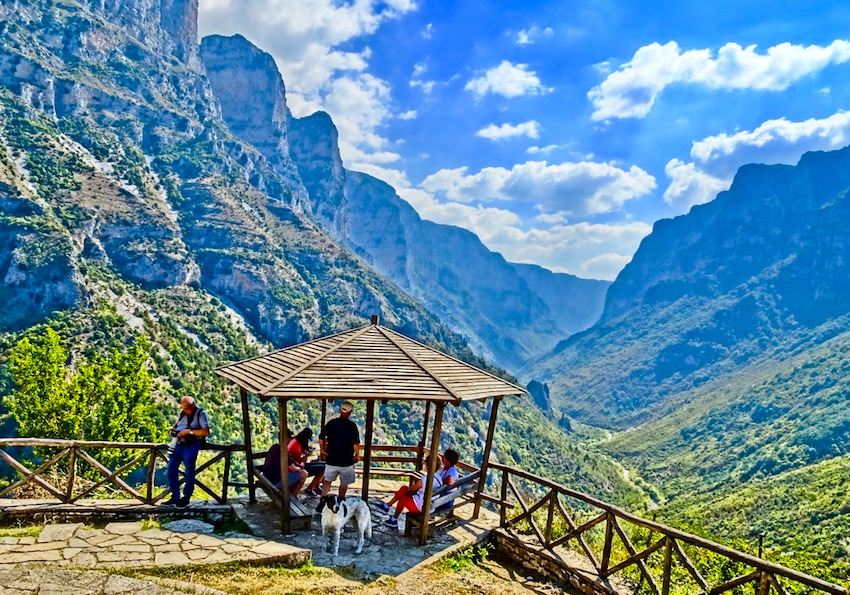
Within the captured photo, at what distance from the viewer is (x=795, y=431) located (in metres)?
86.8

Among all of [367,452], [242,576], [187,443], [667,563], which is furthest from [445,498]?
[187,443]

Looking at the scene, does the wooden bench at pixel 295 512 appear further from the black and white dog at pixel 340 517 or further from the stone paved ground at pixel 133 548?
the stone paved ground at pixel 133 548

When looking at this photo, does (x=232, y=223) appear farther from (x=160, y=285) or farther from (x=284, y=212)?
(x=160, y=285)

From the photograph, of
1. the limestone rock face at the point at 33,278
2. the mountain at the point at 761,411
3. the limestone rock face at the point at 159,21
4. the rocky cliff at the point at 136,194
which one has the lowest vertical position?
the mountain at the point at 761,411

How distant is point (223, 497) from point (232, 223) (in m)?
128

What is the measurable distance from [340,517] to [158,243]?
4130 inches

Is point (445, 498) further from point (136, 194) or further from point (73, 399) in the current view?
point (136, 194)

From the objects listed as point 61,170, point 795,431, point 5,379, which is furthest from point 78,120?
point 795,431

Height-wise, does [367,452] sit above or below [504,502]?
above

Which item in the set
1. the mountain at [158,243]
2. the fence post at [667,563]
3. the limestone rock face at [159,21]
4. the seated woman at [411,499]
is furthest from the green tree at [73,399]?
the limestone rock face at [159,21]

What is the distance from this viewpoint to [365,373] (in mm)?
8852

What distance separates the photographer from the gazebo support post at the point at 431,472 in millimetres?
8328

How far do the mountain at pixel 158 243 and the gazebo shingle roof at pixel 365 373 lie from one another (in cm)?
4553

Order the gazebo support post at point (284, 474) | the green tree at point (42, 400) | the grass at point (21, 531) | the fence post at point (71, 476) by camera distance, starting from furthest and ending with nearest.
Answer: the green tree at point (42, 400) → the fence post at point (71, 476) → the gazebo support post at point (284, 474) → the grass at point (21, 531)
